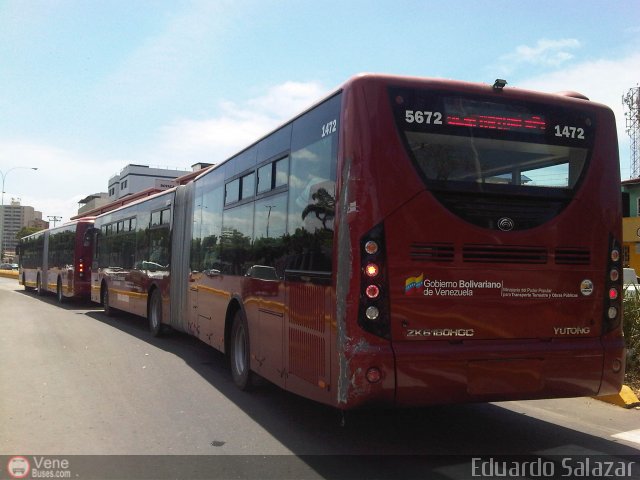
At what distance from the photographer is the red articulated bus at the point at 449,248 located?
4488 millimetres

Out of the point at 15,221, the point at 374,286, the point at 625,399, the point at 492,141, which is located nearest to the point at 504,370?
the point at 374,286

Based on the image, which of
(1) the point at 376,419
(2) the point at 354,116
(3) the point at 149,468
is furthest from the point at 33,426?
(2) the point at 354,116

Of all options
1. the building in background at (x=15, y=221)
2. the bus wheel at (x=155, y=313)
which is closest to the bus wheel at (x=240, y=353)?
the bus wheel at (x=155, y=313)

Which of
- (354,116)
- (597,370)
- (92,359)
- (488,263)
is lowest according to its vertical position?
(92,359)

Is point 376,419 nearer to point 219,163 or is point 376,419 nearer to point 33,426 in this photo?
point 33,426

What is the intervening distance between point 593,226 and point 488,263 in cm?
117

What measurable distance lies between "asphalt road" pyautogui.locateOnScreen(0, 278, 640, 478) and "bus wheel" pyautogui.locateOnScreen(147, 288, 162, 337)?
3.23 m

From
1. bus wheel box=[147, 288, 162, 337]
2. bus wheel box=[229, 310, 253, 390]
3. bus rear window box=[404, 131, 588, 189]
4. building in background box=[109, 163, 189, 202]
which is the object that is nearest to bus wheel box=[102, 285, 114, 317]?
bus wheel box=[147, 288, 162, 337]

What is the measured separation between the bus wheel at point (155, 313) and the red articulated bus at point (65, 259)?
836 cm

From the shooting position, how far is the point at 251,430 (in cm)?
557

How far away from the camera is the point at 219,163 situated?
8.63 m

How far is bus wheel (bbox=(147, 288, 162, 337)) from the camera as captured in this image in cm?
1180

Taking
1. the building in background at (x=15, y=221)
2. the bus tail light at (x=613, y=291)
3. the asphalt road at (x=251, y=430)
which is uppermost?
the building in background at (x=15, y=221)

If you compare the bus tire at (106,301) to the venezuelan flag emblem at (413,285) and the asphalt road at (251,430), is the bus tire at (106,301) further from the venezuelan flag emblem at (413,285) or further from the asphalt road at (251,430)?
the venezuelan flag emblem at (413,285)
